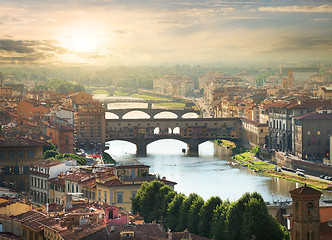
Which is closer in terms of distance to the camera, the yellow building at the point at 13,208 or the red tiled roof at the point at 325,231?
the red tiled roof at the point at 325,231

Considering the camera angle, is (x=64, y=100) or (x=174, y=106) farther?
(x=174, y=106)

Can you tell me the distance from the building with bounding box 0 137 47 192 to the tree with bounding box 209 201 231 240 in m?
6.45

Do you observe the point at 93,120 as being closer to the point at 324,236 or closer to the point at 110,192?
the point at 110,192

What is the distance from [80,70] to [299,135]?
51.6 metres

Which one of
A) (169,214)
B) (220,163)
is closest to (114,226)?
(169,214)

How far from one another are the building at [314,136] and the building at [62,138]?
288 inches

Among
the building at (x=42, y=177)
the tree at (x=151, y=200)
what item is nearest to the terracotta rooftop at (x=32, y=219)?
the tree at (x=151, y=200)

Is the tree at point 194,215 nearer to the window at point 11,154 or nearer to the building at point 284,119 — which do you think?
the window at point 11,154

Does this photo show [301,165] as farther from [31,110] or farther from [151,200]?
[151,200]

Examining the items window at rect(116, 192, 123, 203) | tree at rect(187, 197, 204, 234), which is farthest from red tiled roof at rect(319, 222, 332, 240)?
window at rect(116, 192, 123, 203)

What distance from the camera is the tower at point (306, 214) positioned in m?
10.2

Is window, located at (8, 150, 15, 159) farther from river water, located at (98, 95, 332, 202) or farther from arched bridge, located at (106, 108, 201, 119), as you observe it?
arched bridge, located at (106, 108, 201, 119)

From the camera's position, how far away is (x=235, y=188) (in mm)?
22781

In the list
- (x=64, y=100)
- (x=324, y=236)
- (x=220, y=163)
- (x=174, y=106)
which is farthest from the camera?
(x=174, y=106)
